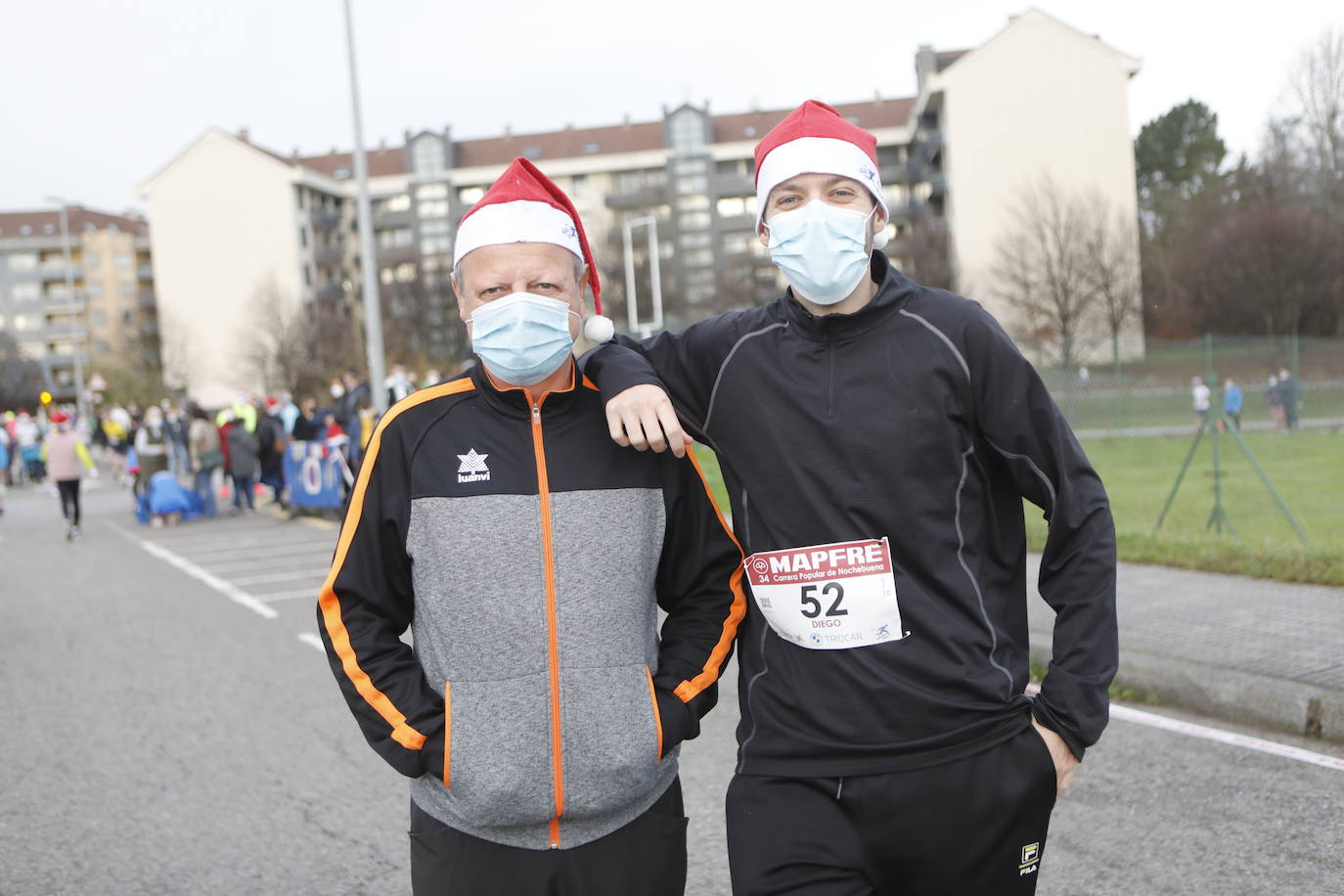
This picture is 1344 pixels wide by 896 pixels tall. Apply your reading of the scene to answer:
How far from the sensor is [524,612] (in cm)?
230

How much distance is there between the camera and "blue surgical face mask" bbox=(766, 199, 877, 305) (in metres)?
2.40

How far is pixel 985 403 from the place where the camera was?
2291 millimetres

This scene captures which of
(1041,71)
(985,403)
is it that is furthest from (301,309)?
(985,403)

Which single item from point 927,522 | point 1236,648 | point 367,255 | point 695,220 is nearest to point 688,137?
point 695,220

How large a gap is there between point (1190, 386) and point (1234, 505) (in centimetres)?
1102

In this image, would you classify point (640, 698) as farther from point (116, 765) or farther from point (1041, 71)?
point (1041, 71)

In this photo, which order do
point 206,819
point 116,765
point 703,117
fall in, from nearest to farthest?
point 206,819 → point 116,765 → point 703,117

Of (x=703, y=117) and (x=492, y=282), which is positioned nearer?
(x=492, y=282)

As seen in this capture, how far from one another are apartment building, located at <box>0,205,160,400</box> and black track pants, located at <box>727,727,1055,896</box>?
11500cm

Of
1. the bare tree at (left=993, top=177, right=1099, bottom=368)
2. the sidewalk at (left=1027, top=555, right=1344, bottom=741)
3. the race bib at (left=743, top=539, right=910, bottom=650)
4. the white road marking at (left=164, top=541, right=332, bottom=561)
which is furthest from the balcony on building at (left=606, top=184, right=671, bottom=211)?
the race bib at (left=743, top=539, right=910, bottom=650)

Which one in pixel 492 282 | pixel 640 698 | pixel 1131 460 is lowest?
pixel 1131 460

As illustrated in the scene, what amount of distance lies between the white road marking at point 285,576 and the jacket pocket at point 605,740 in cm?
1083

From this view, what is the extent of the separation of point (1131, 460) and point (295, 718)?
17.8 metres

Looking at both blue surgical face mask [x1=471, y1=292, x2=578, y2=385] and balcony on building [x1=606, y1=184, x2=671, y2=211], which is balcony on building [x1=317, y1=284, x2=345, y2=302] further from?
blue surgical face mask [x1=471, y1=292, x2=578, y2=385]
